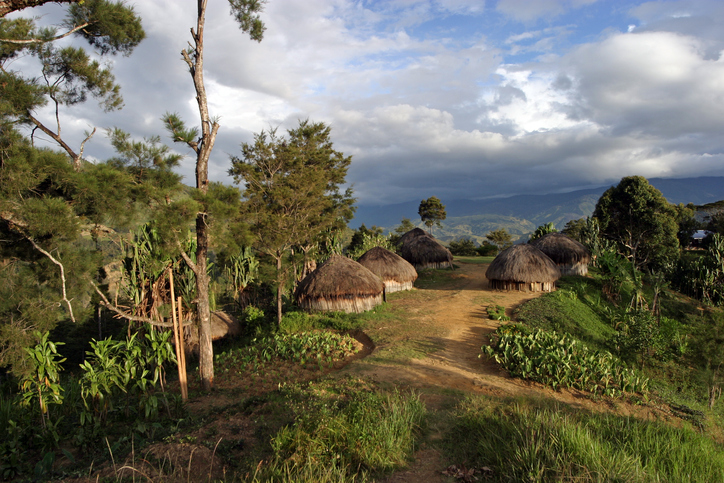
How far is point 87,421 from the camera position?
530 cm

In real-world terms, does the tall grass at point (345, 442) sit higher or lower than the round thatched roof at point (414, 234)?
lower

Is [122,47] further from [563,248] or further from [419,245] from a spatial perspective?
[563,248]

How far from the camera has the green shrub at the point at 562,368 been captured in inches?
268

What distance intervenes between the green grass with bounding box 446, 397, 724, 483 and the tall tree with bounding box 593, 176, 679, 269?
1936cm

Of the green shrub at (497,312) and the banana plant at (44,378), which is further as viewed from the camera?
the green shrub at (497,312)

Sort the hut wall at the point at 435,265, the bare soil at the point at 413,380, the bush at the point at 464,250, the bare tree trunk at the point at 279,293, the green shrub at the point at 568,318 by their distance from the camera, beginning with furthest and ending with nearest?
the bush at the point at 464,250 < the hut wall at the point at 435,265 < the bare tree trunk at the point at 279,293 < the green shrub at the point at 568,318 < the bare soil at the point at 413,380

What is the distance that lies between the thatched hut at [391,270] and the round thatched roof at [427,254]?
440 centimetres

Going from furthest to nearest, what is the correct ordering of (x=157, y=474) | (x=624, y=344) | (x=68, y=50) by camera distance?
(x=68, y=50)
(x=624, y=344)
(x=157, y=474)

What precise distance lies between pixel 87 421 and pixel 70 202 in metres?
5.75

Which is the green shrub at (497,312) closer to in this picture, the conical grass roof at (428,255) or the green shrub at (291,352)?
the green shrub at (291,352)

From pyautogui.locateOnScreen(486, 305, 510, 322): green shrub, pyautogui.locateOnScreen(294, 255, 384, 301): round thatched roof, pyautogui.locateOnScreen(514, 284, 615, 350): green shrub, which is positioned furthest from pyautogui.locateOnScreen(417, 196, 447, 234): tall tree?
pyautogui.locateOnScreen(486, 305, 510, 322): green shrub

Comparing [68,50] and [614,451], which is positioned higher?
[68,50]

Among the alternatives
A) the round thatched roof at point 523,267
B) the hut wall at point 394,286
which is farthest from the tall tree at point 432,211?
the round thatched roof at point 523,267

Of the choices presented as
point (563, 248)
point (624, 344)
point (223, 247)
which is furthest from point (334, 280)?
point (563, 248)
